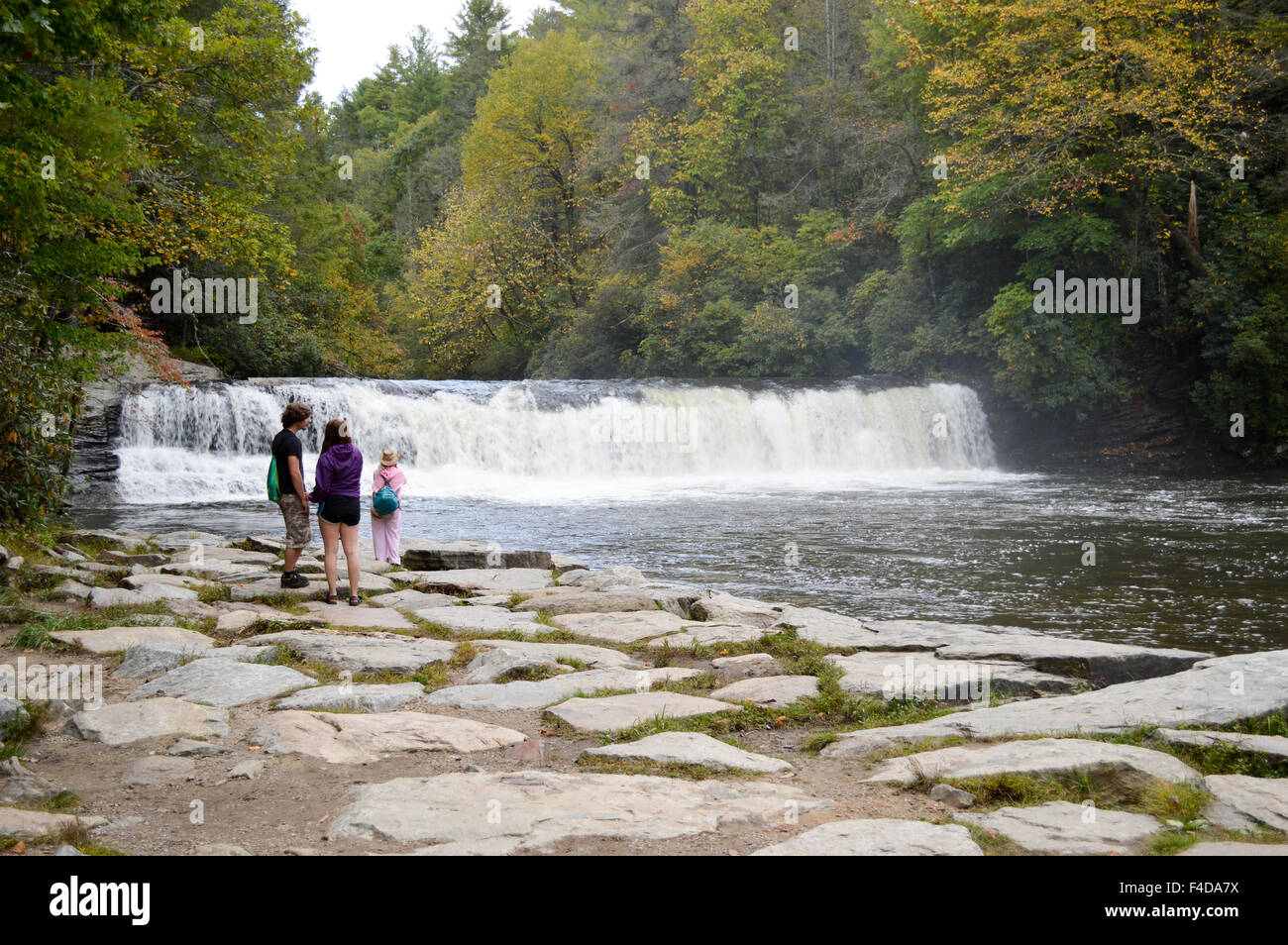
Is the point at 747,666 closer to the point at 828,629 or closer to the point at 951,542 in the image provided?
the point at 828,629

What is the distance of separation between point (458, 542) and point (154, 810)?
308 inches

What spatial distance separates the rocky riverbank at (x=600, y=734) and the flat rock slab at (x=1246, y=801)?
0.01m

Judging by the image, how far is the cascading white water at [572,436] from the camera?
19.0 m

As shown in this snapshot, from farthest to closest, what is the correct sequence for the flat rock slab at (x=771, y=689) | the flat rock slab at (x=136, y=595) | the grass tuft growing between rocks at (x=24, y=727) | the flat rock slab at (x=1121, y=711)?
the flat rock slab at (x=136, y=595)
the flat rock slab at (x=771, y=689)
the flat rock slab at (x=1121, y=711)
the grass tuft growing between rocks at (x=24, y=727)

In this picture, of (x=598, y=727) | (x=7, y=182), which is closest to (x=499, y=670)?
(x=598, y=727)

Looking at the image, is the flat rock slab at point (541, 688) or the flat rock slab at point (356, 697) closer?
the flat rock slab at point (356, 697)

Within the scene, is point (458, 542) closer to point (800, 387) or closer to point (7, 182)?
point (7, 182)

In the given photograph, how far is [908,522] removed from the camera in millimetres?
15500

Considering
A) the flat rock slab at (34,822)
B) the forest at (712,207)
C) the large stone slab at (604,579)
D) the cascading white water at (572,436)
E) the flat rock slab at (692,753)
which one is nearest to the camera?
the flat rock slab at (34,822)

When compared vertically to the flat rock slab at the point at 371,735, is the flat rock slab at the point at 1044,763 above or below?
above

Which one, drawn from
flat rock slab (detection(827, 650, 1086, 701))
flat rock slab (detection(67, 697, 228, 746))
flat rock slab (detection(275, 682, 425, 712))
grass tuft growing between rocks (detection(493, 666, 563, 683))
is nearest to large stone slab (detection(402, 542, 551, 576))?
grass tuft growing between rocks (detection(493, 666, 563, 683))

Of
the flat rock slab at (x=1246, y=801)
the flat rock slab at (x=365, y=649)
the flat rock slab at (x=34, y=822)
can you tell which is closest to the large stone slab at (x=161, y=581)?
the flat rock slab at (x=365, y=649)

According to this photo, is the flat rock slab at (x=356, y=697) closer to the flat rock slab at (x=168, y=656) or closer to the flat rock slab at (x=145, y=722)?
the flat rock slab at (x=145, y=722)

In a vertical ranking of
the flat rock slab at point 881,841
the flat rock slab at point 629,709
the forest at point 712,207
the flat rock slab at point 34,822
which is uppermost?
the forest at point 712,207
